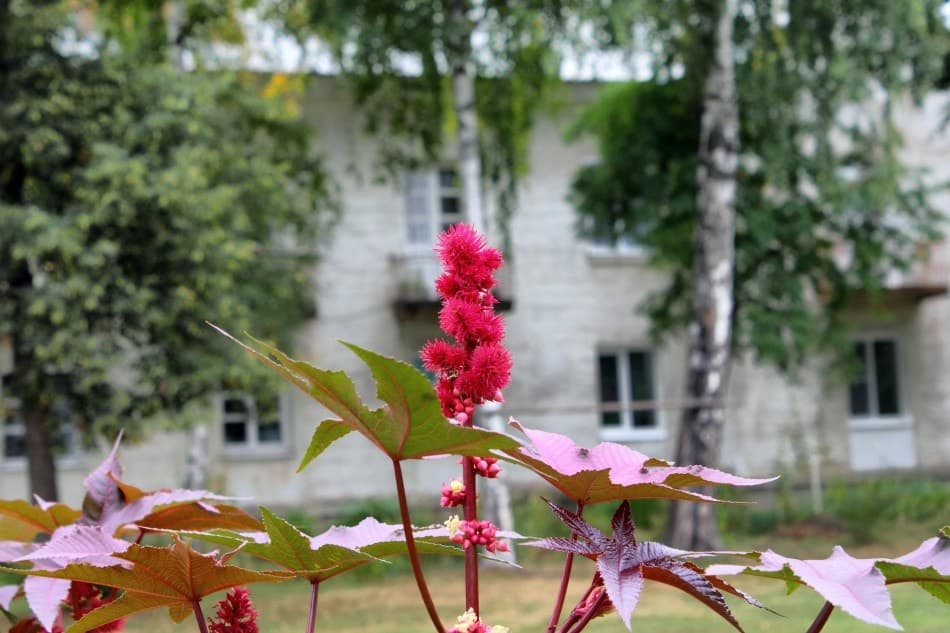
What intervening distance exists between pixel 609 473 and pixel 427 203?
18913 millimetres

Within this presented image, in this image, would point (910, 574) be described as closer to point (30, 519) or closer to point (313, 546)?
point (313, 546)

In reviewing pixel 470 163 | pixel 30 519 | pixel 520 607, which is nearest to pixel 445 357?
pixel 30 519

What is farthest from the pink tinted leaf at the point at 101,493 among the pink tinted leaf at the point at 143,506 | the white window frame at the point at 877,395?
the white window frame at the point at 877,395

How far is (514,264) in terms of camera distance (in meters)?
19.6

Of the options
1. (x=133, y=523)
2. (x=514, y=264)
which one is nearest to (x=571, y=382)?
(x=514, y=264)

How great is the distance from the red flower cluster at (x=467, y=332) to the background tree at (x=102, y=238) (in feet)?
37.6

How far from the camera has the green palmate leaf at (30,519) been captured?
1.54 metres

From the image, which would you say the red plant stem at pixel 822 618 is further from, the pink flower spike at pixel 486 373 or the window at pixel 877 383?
the window at pixel 877 383

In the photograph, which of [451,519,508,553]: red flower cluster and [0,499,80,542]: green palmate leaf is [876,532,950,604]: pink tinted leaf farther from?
[0,499,80,542]: green palmate leaf

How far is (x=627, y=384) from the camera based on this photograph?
800 inches

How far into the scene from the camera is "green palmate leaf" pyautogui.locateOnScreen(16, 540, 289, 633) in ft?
3.56

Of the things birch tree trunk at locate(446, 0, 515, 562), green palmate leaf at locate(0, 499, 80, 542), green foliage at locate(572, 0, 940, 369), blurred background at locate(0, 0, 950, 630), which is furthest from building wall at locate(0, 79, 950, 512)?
green palmate leaf at locate(0, 499, 80, 542)

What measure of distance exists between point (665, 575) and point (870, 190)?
13.8m

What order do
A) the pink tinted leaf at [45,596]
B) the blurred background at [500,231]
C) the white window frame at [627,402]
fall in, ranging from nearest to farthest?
the pink tinted leaf at [45,596] → the blurred background at [500,231] → the white window frame at [627,402]
